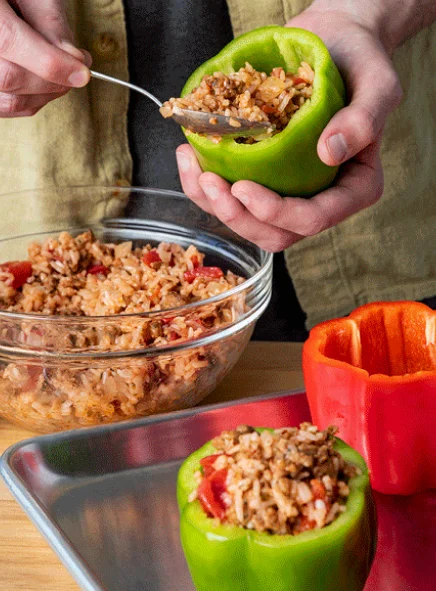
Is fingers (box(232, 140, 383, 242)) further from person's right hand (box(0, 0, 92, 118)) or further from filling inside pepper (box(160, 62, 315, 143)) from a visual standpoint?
person's right hand (box(0, 0, 92, 118))

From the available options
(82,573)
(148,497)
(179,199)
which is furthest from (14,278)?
(82,573)

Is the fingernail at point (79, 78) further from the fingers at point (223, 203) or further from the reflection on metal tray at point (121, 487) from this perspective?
the reflection on metal tray at point (121, 487)

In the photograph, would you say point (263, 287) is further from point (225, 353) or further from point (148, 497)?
point (148, 497)

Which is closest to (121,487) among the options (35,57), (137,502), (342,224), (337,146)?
(137,502)

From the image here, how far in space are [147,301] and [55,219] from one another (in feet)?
1.41

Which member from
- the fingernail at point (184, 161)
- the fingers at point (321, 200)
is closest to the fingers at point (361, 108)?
the fingers at point (321, 200)

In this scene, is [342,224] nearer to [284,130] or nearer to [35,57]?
[284,130]

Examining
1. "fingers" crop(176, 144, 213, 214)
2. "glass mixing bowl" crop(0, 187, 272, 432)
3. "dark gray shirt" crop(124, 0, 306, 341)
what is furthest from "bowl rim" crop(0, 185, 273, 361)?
"dark gray shirt" crop(124, 0, 306, 341)

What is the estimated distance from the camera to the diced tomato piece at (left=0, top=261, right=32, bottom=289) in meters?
1.76

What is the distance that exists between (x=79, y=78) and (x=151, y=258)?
14.4 inches

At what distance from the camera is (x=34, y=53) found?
1.62m

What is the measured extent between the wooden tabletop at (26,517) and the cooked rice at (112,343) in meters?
0.11

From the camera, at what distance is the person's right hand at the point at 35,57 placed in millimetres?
1625

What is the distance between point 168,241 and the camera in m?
1.99
